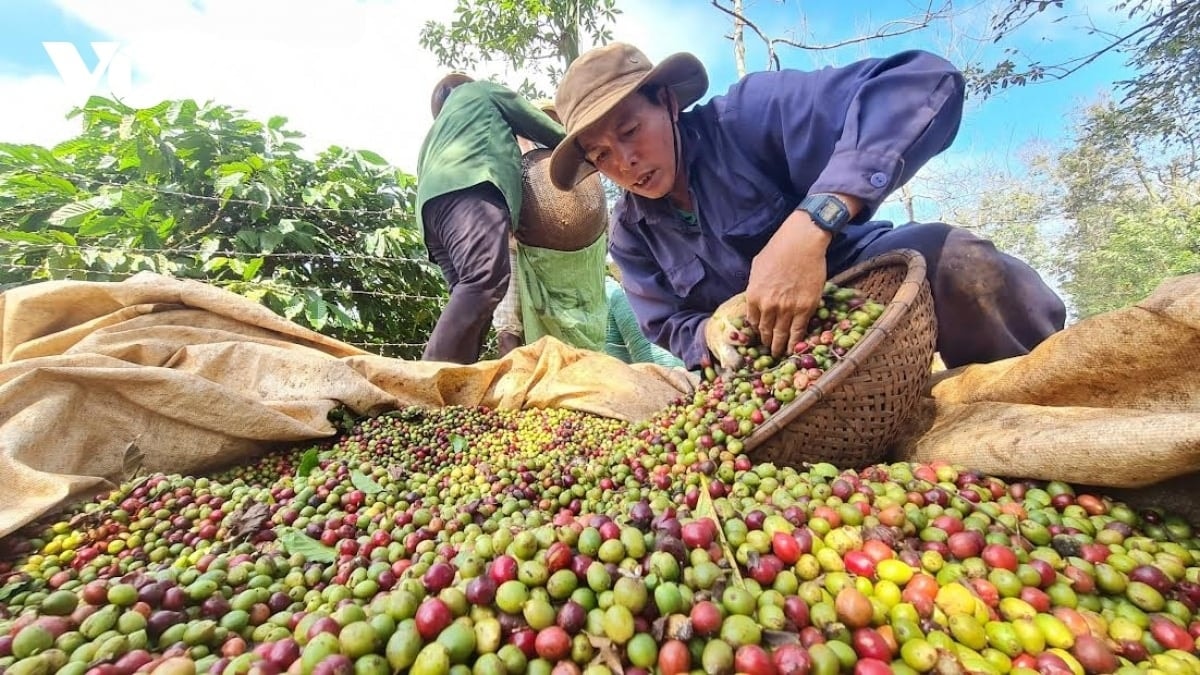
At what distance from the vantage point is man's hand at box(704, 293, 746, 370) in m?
2.26

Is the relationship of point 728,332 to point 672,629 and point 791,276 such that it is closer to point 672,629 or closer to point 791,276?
point 791,276

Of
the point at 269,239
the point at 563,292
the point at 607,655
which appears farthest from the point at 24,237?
the point at 607,655

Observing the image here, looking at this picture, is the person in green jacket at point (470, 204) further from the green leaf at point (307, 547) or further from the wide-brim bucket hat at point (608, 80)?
the green leaf at point (307, 547)

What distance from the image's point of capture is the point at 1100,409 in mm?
1650

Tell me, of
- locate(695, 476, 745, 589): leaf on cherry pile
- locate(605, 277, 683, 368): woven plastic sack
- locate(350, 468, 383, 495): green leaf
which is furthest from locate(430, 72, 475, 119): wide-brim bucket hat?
locate(695, 476, 745, 589): leaf on cherry pile

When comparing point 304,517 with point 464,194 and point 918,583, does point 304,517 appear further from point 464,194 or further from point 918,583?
point 464,194

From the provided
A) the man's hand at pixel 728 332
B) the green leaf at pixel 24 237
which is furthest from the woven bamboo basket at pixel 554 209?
the green leaf at pixel 24 237

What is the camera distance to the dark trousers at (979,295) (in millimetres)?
2311

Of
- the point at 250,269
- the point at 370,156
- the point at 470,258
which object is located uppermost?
the point at 370,156

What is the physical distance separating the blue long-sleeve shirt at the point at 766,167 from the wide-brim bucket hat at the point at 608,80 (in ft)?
0.66

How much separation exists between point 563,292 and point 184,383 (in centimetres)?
304

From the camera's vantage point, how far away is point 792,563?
1.19 meters

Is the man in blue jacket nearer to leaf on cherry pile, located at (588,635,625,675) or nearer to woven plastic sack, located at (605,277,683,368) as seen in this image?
leaf on cherry pile, located at (588,635,625,675)

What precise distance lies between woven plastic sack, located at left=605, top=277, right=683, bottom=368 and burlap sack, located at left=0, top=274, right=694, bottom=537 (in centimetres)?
287
